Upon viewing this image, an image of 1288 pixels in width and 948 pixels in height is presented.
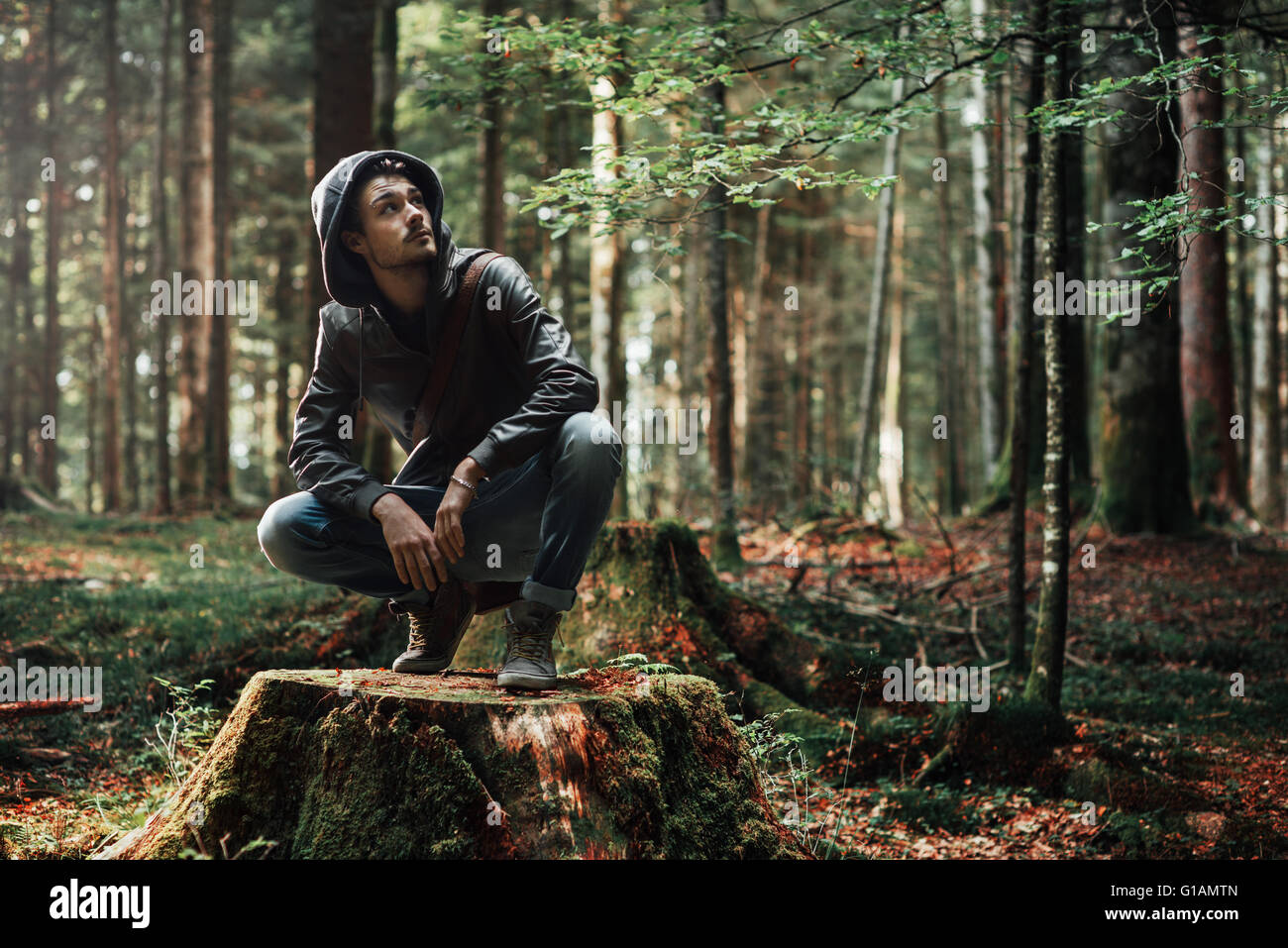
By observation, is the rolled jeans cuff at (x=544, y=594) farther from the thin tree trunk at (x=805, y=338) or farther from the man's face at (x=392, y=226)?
the thin tree trunk at (x=805, y=338)

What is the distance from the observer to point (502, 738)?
131 inches

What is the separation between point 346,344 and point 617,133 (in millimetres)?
9017

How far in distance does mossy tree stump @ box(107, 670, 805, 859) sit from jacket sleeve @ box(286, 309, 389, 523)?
69cm

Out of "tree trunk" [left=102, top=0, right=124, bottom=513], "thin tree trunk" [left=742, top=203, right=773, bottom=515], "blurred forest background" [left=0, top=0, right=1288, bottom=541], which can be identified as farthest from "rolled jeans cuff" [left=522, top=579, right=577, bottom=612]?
"tree trunk" [left=102, top=0, right=124, bottom=513]

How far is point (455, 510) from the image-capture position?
3.52 m

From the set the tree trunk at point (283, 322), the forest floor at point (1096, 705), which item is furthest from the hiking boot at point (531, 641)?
the tree trunk at point (283, 322)

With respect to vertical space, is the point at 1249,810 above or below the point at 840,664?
below

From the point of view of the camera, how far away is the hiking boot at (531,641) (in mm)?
3617

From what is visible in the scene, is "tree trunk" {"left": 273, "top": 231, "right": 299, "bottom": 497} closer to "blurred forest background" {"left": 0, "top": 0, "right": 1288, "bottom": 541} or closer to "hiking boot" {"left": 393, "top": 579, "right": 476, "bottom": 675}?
"blurred forest background" {"left": 0, "top": 0, "right": 1288, "bottom": 541}

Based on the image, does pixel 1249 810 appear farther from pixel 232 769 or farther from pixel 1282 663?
pixel 232 769

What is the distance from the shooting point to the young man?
11.8 feet

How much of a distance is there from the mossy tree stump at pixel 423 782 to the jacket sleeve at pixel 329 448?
69cm

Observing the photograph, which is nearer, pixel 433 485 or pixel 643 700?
pixel 643 700
